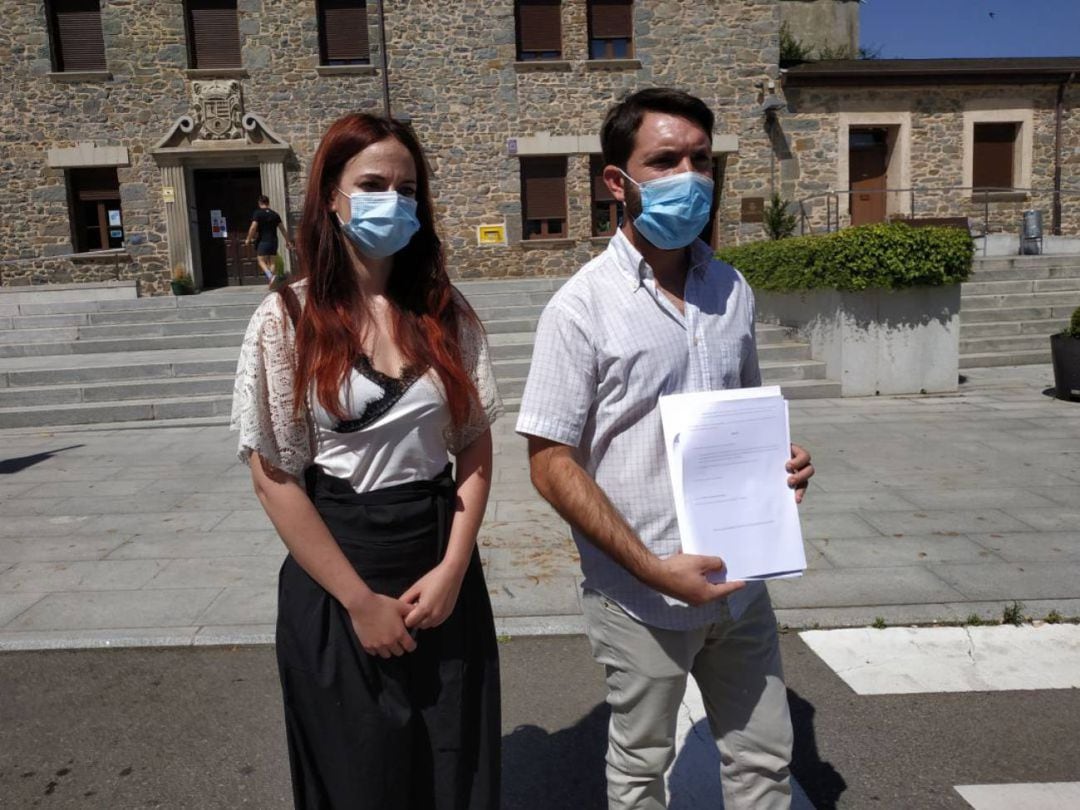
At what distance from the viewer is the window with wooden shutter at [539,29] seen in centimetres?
1864

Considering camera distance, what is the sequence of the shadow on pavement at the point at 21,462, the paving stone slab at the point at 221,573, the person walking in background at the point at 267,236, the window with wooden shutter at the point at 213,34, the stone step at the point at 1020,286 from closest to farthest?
the paving stone slab at the point at 221,573, the shadow on pavement at the point at 21,462, the stone step at the point at 1020,286, the person walking in background at the point at 267,236, the window with wooden shutter at the point at 213,34

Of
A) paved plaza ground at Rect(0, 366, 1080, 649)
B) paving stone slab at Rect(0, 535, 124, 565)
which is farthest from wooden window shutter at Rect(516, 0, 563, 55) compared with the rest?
paving stone slab at Rect(0, 535, 124, 565)

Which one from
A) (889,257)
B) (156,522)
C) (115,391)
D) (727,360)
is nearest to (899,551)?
(727,360)

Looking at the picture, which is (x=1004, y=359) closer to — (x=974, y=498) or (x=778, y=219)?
(x=974, y=498)

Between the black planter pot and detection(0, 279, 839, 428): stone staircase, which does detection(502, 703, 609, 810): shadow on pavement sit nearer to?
detection(0, 279, 839, 428): stone staircase

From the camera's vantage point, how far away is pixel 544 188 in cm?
1928

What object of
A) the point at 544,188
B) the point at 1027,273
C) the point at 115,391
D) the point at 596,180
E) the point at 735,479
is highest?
the point at 596,180

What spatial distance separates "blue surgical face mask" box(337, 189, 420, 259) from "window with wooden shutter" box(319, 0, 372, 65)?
18000 millimetres

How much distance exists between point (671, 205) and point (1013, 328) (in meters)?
12.9

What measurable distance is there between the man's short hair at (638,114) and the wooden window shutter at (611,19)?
1837cm

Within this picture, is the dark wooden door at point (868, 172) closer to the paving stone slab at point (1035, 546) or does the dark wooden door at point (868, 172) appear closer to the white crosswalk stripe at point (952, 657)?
the paving stone slab at point (1035, 546)

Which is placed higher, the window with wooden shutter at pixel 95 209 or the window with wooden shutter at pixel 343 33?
the window with wooden shutter at pixel 343 33

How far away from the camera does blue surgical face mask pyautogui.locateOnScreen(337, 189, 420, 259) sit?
197 centimetres

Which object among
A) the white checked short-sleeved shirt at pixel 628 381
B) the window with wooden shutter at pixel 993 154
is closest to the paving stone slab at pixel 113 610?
the white checked short-sleeved shirt at pixel 628 381
